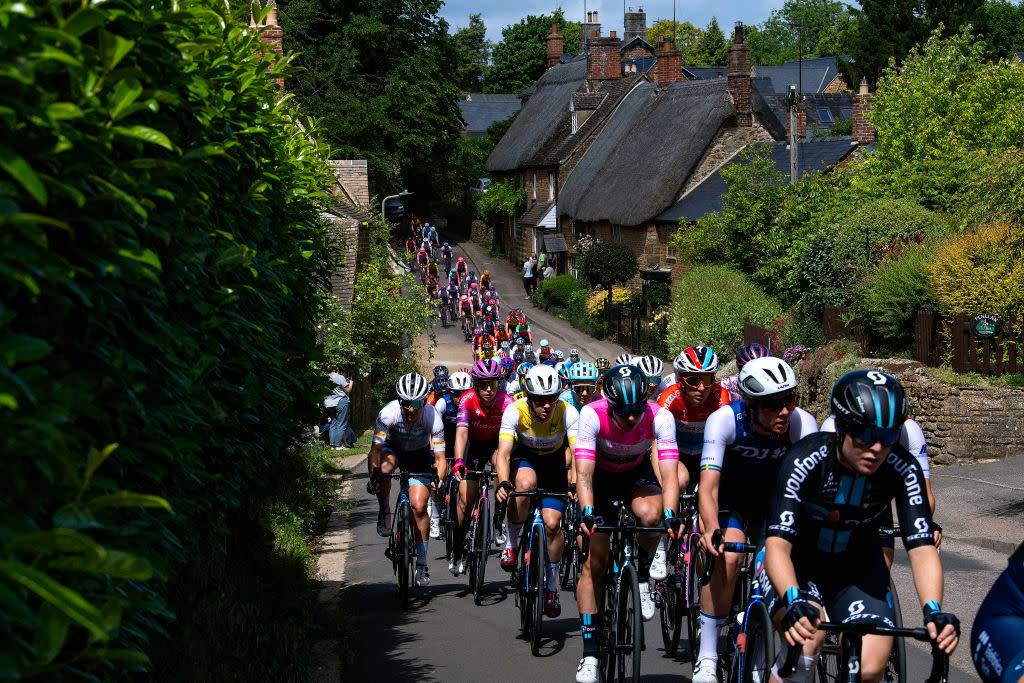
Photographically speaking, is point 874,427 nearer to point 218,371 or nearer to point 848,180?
point 218,371

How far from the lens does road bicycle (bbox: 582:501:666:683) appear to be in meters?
7.03

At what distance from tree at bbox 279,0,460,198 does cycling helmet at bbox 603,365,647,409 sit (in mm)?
51789

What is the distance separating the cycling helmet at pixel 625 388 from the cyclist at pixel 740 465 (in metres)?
0.61

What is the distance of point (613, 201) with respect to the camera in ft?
177

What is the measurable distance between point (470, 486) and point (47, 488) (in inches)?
306

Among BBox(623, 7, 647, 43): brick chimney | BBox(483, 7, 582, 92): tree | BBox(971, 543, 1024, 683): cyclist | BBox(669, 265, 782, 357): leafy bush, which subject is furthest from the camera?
BBox(483, 7, 582, 92): tree

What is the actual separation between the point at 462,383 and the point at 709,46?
5022 inches

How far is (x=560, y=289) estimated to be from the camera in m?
54.0

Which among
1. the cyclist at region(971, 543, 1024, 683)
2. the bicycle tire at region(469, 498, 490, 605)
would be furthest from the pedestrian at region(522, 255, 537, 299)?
the cyclist at region(971, 543, 1024, 683)

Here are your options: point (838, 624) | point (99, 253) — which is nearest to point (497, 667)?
point (838, 624)

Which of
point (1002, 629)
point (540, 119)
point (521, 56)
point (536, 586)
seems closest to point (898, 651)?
point (1002, 629)

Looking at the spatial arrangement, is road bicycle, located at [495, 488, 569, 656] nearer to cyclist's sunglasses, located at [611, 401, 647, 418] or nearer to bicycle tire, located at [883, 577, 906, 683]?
cyclist's sunglasses, located at [611, 401, 647, 418]

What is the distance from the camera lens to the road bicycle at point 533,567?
868cm

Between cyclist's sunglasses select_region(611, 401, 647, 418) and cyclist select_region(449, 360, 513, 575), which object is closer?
cyclist's sunglasses select_region(611, 401, 647, 418)
